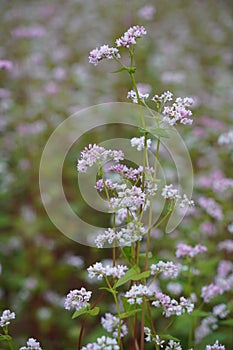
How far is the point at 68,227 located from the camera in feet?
8.46

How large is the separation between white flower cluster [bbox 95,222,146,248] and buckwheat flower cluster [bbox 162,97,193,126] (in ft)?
0.86

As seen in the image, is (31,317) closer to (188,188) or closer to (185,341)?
(185,341)

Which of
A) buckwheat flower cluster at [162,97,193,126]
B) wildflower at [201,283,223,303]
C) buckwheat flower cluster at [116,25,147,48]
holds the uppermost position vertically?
buckwheat flower cluster at [116,25,147,48]

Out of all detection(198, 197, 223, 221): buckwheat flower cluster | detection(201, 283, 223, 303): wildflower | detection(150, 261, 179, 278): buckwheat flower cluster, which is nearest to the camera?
detection(150, 261, 179, 278): buckwheat flower cluster

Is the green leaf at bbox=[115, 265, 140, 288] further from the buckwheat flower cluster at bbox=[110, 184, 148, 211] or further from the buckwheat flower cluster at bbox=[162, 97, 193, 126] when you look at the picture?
the buckwheat flower cluster at bbox=[162, 97, 193, 126]

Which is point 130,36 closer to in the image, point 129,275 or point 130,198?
point 130,198

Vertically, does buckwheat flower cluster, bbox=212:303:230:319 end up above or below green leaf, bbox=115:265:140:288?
above

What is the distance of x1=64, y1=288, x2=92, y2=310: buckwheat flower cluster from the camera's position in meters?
1.07

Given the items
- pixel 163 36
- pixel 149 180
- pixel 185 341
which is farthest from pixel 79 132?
pixel 163 36

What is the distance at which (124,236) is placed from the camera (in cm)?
114

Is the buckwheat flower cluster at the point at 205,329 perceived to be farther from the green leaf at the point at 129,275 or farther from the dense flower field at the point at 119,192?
the green leaf at the point at 129,275

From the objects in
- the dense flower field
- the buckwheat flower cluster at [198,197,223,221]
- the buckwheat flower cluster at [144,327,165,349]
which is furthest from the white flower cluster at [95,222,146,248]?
the buckwheat flower cluster at [198,197,223,221]

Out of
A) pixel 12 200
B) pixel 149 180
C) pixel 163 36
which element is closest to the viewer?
pixel 149 180

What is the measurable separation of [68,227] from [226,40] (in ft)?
9.64
